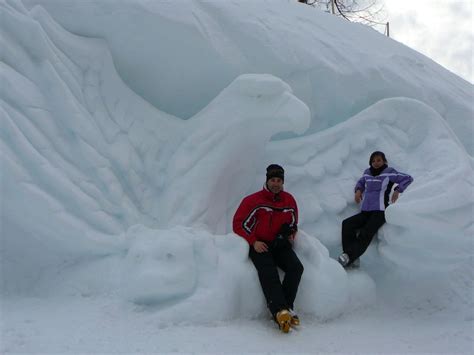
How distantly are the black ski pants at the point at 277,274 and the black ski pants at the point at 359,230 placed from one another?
473mm

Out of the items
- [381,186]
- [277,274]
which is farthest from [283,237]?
[381,186]

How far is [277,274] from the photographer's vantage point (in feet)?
7.98

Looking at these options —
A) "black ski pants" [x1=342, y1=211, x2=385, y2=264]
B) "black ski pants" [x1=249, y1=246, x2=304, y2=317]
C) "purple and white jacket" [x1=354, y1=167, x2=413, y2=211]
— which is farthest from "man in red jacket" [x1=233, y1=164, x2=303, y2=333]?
"purple and white jacket" [x1=354, y1=167, x2=413, y2=211]

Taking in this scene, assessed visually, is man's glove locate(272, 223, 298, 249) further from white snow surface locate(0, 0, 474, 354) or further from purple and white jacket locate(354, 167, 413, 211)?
purple and white jacket locate(354, 167, 413, 211)

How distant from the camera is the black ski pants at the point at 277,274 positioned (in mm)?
2347

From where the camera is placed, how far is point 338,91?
3.63m

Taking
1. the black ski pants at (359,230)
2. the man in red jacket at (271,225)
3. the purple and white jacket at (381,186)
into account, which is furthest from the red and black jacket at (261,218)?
the purple and white jacket at (381,186)

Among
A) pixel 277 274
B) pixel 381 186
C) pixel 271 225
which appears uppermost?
pixel 381 186

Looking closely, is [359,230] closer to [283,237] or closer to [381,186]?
[381,186]

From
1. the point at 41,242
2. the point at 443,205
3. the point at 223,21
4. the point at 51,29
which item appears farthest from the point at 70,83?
the point at 443,205

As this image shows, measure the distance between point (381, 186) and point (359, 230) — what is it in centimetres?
29

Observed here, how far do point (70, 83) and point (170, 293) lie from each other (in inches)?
53.7

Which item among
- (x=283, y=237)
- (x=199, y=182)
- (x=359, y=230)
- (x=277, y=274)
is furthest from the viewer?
(x=359, y=230)

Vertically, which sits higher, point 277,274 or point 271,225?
point 271,225
